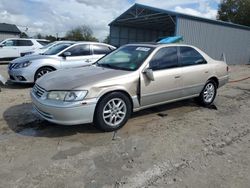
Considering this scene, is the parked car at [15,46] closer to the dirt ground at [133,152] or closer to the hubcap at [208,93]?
the dirt ground at [133,152]

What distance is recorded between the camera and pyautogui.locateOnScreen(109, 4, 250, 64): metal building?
62.0 ft

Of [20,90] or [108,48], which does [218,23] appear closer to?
[108,48]

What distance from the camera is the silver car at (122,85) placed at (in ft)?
14.8

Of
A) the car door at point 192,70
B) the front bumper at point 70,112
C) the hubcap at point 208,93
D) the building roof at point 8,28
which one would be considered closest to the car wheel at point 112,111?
the front bumper at point 70,112

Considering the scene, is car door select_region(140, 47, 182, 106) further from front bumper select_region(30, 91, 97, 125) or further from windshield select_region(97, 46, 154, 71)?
front bumper select_region(30, 91, 97, 125)

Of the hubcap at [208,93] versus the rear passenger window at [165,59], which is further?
the hubcap at [208,93]

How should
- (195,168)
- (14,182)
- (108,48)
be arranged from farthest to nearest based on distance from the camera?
(108,48)
(195,168)
(14,182)

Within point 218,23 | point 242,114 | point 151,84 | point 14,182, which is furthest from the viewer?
point 218,23

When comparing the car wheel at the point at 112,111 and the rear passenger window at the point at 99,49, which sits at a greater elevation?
the rear passenger window at the point at 99,49

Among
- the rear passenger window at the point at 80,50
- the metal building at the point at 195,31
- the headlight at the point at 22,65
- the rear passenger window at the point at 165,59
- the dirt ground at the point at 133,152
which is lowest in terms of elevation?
the dirt ground at the point at 133,152

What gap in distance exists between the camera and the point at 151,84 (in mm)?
5352

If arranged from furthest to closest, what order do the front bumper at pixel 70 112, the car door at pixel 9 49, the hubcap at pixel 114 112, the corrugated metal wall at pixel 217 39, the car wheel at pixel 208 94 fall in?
the corrugated metal wall at pixel 217 39, the car door at pixel 9 49, the car wheel at pixel 208 94, the hubcap at pixel 114 112, the front bumper at pixel 70 112

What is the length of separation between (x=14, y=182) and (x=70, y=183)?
662 millimetres

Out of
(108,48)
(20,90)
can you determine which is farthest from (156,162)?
(108,48)
